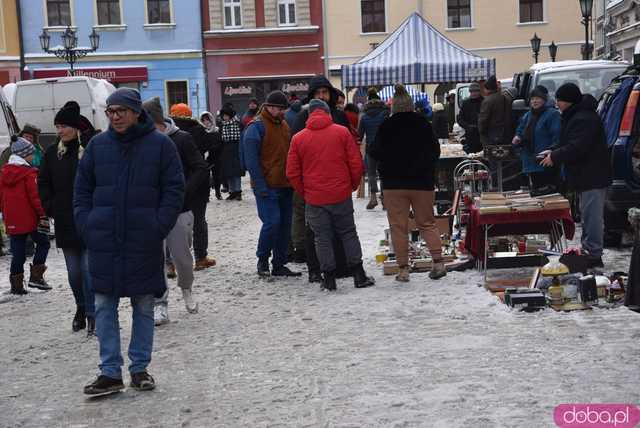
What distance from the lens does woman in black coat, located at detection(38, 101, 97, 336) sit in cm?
817

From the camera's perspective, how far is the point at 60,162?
27.0 feet

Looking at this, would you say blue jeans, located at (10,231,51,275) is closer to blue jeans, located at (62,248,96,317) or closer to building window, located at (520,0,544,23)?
blue jeans, located at (62,248,96,317)

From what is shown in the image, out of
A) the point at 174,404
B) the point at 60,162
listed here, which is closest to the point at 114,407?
the point at 174,404

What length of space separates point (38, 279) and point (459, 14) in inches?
1350

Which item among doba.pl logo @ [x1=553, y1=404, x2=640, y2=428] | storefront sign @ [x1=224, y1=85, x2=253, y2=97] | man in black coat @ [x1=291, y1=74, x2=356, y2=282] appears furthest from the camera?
storefront sign @ [x1=224, y1=85, x2=253, y2=97]

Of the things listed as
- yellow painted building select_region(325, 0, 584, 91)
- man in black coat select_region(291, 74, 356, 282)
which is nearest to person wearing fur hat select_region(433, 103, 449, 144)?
man in black coat select_region(291, 74, 356, 282)

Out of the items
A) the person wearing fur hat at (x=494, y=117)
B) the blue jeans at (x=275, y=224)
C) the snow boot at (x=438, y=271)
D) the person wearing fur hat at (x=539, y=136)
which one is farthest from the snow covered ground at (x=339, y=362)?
the person wearing fur hat at (x=494, y=117)

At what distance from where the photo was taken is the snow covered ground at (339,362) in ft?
19.2

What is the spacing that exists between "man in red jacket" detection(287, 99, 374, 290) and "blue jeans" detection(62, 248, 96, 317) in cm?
241

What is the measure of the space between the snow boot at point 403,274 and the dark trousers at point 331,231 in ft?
1.50

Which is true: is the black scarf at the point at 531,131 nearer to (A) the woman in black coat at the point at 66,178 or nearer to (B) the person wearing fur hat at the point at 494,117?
(B) the person wearing fur hat at the point at 494,117

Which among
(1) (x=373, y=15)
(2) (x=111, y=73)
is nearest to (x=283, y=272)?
(2) (x=111, y=73)

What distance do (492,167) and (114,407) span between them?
9683 mm

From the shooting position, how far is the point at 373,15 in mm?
43344
